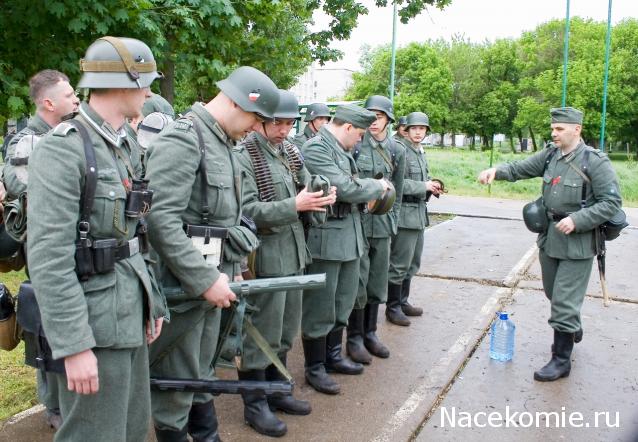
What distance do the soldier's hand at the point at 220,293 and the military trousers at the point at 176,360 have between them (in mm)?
212

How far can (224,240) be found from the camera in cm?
319

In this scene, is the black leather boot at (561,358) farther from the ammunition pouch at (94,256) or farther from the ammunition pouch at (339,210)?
the ammunition pouch at (94,256)

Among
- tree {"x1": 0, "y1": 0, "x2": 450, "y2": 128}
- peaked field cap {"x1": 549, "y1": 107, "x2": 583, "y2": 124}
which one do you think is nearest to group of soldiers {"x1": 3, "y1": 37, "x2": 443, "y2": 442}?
peaked field cap {"x1": 549, "y1": 107, "x2": 583, "y2": 124}

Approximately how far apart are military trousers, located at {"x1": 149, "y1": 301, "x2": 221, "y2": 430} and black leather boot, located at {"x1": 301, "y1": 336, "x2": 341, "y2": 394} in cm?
160

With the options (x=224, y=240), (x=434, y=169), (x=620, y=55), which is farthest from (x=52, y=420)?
(x=620, y=55)

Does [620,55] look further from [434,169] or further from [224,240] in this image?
[224,240]

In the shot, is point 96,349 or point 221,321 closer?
point 96,349

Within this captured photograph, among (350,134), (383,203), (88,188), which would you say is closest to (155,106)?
(350,134)

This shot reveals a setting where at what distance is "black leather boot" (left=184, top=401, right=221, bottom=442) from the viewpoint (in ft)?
11.5

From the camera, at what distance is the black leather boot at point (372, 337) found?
5453 mm

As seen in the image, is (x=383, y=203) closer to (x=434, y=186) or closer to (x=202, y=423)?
(x=434, y=186)

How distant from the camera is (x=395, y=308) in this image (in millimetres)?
6531

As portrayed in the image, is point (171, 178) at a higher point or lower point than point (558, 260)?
higher

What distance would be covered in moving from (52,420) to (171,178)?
1.92 metres
